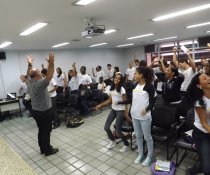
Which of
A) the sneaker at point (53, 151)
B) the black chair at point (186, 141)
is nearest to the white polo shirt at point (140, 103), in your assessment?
the black chair at point (186, 141)

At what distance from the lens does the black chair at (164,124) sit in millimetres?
3029

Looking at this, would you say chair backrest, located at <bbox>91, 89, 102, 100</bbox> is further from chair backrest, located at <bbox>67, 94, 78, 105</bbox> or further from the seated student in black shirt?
the seated student in black shirt

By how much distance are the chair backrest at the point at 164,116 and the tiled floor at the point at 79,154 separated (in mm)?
592

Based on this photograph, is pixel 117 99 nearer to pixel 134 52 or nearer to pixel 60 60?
pixel 60 60

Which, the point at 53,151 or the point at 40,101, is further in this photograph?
the point at 53,151

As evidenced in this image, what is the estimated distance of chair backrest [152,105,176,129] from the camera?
3.14 m

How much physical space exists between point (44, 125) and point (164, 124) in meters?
2.22

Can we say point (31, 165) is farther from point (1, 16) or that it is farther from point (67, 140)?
point (1, 16)

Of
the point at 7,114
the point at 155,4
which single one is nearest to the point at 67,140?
the point at 155,4

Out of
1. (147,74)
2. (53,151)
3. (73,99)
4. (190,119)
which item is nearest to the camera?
(147,74)

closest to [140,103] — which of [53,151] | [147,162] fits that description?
[147,162]

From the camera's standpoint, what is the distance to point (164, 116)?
3234 millimetres

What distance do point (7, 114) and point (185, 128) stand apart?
667cm

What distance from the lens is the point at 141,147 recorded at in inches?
124
